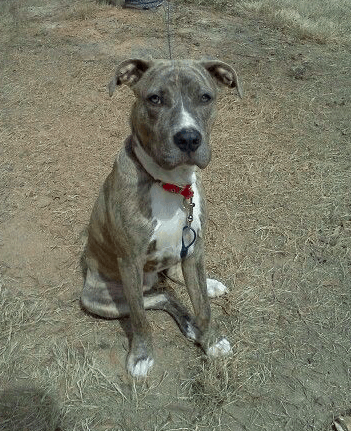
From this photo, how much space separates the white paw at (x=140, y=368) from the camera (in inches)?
113

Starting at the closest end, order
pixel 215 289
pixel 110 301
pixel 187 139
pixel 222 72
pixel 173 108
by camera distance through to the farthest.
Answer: pixel 187 139 → pixel 173 108 → pixel 222 72 → pixel 110 301 → pixel 215 289

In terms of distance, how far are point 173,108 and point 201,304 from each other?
4.37 feet

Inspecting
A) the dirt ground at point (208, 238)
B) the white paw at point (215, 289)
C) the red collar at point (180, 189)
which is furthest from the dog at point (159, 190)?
the white paw at point (215, 289)

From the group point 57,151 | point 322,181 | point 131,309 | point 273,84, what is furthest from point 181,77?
→ point 273,84

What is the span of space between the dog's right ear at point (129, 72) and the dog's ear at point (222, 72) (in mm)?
350

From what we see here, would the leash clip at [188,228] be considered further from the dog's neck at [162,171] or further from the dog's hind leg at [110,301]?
the dog's hind leg at [110,301]

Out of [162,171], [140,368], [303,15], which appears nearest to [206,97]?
[162,171]

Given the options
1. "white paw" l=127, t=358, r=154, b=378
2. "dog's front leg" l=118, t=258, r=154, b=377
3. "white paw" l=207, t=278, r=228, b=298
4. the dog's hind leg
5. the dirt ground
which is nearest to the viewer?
"dog's front leg" l=118, t=258, r=154, b=377

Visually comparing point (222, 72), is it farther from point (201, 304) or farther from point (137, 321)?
point (137, 321)

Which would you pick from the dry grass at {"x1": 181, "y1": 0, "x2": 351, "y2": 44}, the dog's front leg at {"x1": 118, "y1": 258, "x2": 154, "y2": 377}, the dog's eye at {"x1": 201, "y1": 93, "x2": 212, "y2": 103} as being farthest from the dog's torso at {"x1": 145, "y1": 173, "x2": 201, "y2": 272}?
the dry grass at {"x1": 181, "y1": 0, "x2": 351, "y2": 44}

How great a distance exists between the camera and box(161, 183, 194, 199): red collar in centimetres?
251

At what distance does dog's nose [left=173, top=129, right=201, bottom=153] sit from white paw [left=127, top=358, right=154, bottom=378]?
1467mm

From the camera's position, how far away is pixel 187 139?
85.7 inches

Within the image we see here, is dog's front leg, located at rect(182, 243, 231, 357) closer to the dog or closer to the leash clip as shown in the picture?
the dog
